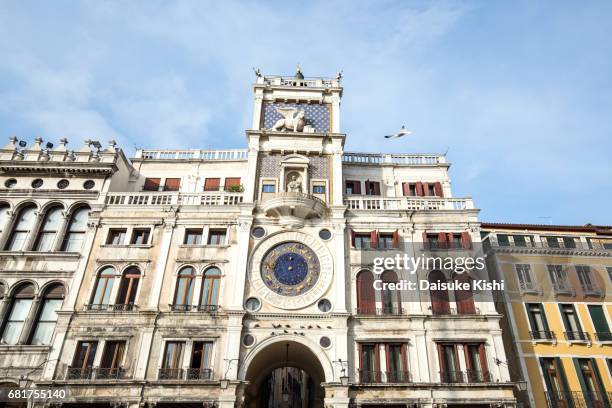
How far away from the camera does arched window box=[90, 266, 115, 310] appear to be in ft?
95.8

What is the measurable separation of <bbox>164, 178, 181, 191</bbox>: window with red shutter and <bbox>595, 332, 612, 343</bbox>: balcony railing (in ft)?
115

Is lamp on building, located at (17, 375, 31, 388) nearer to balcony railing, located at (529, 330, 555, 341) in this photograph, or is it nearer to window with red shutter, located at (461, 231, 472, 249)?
window with red shutter, located at (461, 231, 472, 249)

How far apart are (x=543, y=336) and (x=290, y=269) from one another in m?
19.1

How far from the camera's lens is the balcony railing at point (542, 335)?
3106 centimetres

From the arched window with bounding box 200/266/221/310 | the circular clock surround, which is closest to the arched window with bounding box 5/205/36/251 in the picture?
the arched window with bounding box 200/266/221/310

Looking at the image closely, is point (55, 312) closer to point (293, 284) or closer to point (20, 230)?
point (20, 230)

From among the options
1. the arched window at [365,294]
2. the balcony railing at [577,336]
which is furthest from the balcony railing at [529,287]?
the arched window at [365,294]

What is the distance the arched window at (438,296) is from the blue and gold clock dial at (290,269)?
8199mm

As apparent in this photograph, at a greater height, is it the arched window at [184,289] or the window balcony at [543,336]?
the arched window at [184,289]

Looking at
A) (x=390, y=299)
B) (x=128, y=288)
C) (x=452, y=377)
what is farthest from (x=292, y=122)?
(x=452, y=377)

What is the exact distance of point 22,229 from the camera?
32906mm

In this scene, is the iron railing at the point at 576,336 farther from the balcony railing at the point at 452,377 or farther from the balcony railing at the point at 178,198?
the balcony railing at the point at 178,198

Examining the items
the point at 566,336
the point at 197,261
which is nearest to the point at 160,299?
the point at 197,261

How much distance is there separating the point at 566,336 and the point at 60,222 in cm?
3884
